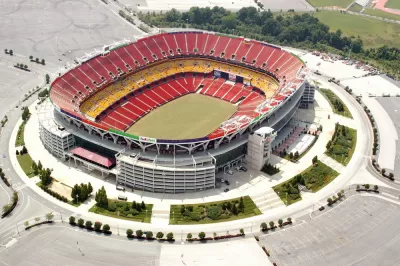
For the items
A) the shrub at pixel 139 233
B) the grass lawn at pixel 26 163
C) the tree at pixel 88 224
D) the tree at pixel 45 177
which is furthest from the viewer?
the grass lawn at pixel 26 163

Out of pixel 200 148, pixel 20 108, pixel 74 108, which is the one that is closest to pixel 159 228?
pixel 200 148

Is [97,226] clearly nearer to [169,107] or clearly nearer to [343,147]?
[169,107]

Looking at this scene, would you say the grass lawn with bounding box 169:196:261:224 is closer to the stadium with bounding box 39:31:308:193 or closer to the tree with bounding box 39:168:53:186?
the stadium with bounding box 39:31:308:193

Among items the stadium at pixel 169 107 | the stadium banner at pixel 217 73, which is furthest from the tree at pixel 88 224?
the stadium banner at pixel 217 73

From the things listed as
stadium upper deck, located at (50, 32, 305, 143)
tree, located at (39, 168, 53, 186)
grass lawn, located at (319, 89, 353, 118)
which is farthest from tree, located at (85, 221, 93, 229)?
grass lawn, located at (319, 89, 353, 118)

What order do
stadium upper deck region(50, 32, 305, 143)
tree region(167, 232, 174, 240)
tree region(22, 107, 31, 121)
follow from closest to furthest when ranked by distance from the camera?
1. tree region(167, 232, 174, 240)
2. stadium upper deck region(50, 32, 305, 143)
3. tree region(22, 107, 31, 121)

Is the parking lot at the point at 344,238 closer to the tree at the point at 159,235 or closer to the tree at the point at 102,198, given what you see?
the tree at the point at 159,235
